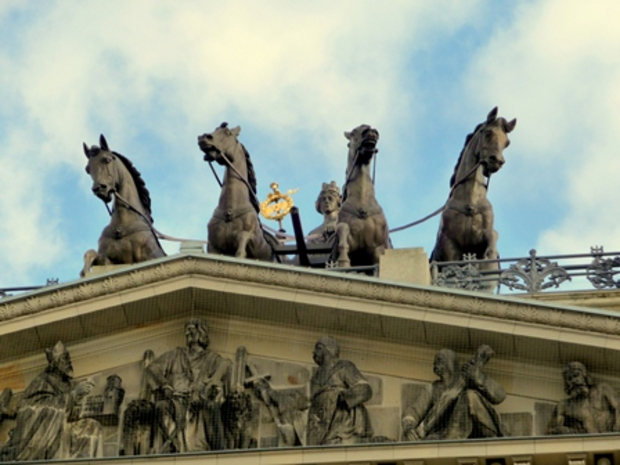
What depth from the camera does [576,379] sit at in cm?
3481

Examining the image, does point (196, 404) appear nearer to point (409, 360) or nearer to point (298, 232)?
point (409, 360)

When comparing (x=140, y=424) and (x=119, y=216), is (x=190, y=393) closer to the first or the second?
(x=140, y=424)

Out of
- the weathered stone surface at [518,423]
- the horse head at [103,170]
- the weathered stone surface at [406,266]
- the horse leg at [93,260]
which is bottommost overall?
the weathered stone surface at [518,423]

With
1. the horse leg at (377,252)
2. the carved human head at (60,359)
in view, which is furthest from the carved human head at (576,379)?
the carved human head at (60,359)

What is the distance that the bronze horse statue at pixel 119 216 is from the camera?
4097cm

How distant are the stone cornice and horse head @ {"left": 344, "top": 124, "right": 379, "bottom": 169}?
211 inches

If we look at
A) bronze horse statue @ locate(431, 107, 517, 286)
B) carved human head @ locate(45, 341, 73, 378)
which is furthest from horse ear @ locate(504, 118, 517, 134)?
carved human head @ locate(45, 341, 73, 378)

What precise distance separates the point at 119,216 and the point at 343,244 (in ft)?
12.5

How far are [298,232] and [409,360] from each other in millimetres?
7324

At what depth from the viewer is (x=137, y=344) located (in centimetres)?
3694

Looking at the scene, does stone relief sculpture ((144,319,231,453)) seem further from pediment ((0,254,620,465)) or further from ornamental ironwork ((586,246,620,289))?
ornamental ironwork ((586,246,620,289))

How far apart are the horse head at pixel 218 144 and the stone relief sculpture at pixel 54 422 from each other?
6.16 metres

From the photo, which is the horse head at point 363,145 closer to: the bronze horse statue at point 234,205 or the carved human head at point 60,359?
the bronze horse statue at point 234,205

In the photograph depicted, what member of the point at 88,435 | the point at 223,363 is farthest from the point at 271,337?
the point at 88,435
